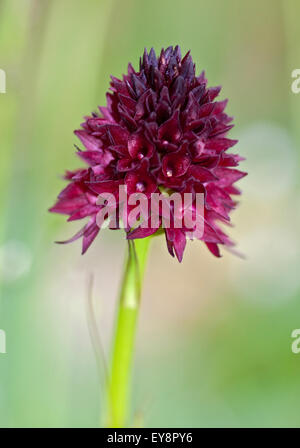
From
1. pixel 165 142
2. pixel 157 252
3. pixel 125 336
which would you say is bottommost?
pixel 125 336

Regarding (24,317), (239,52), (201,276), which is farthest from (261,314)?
(239,52)

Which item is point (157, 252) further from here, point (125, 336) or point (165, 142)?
point (165, 142)

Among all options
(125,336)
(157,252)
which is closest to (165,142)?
(125,336)

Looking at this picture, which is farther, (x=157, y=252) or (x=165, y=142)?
(x=157, y=252)

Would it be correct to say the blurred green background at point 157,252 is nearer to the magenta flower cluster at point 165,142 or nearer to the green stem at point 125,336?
the green stem at point 125,336

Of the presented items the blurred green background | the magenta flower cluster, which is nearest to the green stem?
the magenta flower cluster

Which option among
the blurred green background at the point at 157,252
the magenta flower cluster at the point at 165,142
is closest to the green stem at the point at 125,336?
the magenta flower cluster at the point at 165,142

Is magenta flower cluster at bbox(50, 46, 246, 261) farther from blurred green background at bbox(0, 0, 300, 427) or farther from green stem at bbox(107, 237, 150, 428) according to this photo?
blurred green background at bbox(0, 0, 300, 427)
